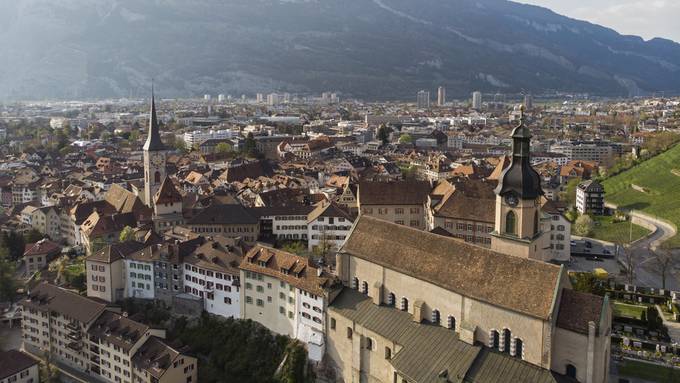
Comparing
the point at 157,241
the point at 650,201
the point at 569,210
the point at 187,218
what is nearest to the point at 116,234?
the point at 187,218

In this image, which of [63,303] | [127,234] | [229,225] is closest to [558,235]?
[229,225]

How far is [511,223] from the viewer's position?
143 ft

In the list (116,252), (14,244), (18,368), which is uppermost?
(116,252)

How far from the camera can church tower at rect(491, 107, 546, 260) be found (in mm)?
42531

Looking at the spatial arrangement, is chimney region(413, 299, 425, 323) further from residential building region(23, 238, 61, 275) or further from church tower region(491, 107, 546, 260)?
residential building region(23, 238, 61, 275)

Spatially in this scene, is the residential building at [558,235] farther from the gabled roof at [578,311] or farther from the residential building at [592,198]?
the gabled roof at [578,311]

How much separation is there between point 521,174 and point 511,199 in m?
1.91

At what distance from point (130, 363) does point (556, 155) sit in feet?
415

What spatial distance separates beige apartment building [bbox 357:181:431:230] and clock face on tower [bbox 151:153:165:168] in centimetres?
3183

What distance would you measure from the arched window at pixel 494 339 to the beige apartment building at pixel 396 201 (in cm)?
3693

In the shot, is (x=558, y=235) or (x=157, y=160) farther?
(x=157, y=160)

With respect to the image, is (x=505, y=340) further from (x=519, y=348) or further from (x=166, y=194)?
(x=166, y=194)

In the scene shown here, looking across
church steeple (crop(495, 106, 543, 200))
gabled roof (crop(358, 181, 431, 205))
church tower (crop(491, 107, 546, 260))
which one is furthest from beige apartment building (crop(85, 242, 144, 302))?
church steeple (crop(495, 106, 543, 200))

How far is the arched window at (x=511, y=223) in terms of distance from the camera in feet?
142
